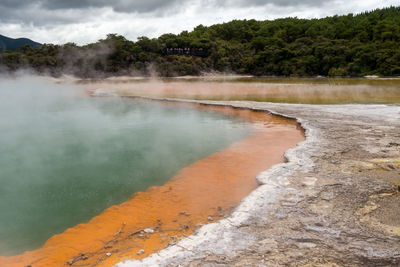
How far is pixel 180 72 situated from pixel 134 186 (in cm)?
4238

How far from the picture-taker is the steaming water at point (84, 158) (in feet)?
13.8

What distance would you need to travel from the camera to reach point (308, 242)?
2998 millimetres

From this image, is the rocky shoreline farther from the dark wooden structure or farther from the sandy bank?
the dark wooden structure

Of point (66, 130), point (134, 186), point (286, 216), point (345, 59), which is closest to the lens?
point (286, 216)

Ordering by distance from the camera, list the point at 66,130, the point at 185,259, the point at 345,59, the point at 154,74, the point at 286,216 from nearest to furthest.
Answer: the point at 185,259 → the point at 286,216 → the point at 66,130 → the point at 345,59 → the point at 154,74

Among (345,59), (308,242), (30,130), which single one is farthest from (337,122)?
(345,59)

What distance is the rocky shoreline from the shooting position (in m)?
2.77

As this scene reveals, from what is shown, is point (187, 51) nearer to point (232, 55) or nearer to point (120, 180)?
point (232, 55)

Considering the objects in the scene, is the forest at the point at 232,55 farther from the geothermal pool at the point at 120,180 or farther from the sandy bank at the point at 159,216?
the sandy bank at the point at 159,216

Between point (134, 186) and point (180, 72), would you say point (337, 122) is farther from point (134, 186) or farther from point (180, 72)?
point (180, 72)

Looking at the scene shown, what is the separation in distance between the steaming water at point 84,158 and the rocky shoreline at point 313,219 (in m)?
1.85

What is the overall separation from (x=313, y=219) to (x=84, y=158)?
4949 millimetres

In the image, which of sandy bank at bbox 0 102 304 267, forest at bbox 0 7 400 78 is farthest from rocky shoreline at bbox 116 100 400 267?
forest at bbox 0 7 400 78

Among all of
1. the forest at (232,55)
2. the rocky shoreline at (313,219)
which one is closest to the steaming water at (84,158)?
the rocky shoreline at (313,219)
